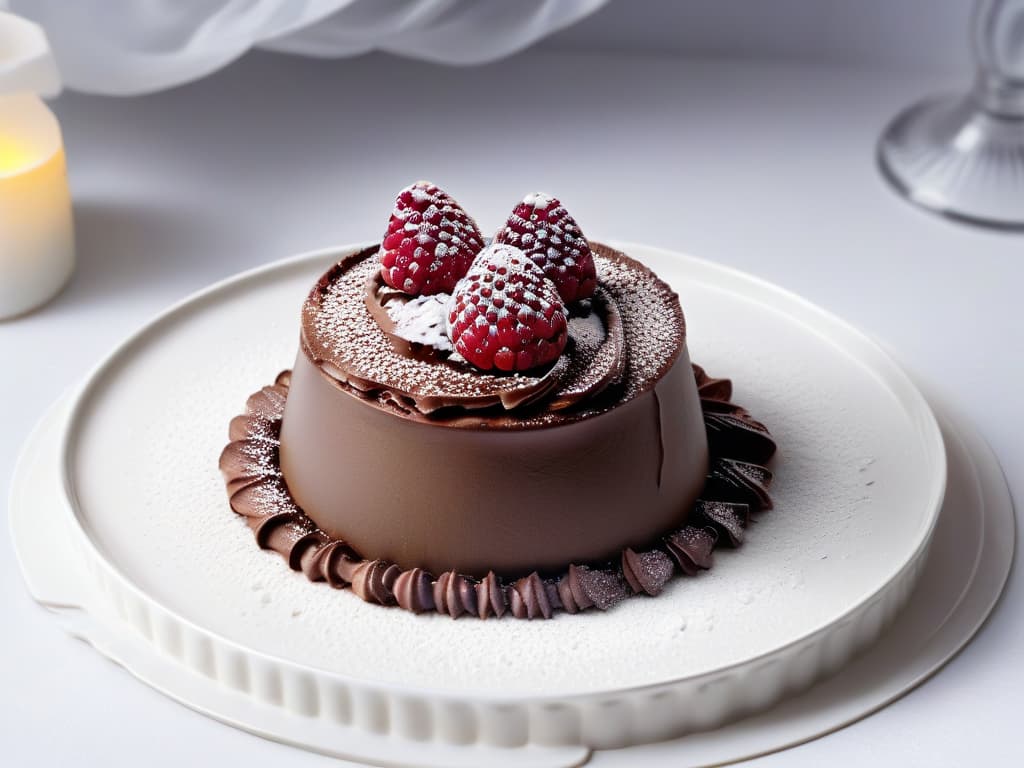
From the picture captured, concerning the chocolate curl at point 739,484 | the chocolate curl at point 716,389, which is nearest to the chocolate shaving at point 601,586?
the chocolate curl at point 739,484

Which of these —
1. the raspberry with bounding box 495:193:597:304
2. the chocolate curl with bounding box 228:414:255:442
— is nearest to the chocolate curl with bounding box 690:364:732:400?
the raspberry with bounding box 495:193:597:304

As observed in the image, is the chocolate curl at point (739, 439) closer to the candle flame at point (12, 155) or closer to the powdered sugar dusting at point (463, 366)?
the powdered sugar dusting at point (463, 366)

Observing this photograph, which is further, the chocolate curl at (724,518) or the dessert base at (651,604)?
the chocolate curl at (724,518)

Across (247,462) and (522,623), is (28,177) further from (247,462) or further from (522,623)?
(522,623)

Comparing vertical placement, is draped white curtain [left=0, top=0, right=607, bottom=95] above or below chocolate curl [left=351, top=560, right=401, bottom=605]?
above

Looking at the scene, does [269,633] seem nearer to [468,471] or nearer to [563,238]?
[468,471]

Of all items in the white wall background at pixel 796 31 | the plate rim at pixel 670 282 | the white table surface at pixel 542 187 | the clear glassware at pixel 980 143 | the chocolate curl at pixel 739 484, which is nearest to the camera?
the plate rim at pixel 670 282

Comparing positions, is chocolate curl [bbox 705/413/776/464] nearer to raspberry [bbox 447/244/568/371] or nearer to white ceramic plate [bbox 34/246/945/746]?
white ceramic plate [bbox 34/246/945/746]
